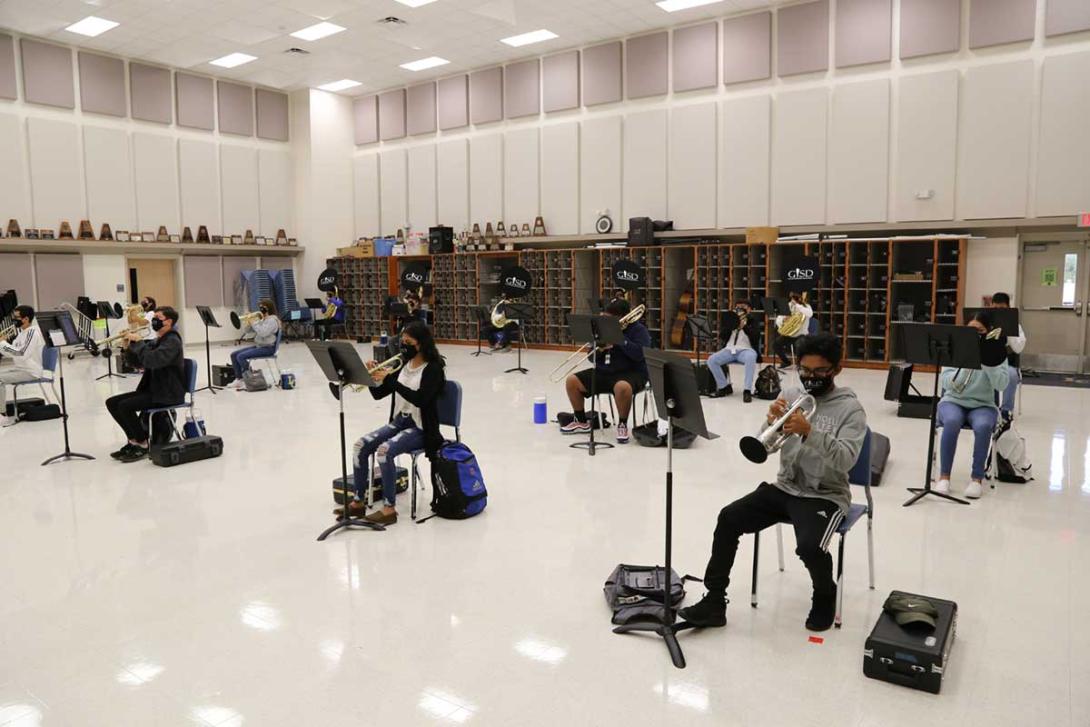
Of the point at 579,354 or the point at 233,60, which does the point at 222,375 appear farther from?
the point at 233,60

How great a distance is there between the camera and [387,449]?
16.8 ft

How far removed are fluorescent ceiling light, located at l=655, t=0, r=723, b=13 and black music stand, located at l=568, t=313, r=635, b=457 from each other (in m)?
8.19

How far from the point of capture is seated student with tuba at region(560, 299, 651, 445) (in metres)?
7.31

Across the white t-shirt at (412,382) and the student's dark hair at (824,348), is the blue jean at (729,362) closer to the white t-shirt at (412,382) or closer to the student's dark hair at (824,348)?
the white t-shirt at (412,382)

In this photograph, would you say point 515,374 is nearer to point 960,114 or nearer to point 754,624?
point 960,114

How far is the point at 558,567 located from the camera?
4355 millimetres

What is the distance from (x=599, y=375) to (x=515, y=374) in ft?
15.4

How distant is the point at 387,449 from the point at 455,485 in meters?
0.50

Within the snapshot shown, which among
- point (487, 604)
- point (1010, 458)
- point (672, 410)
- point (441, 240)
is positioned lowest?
point (487, 604)

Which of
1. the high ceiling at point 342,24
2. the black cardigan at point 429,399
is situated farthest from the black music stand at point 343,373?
the high ceiling at point 342,24

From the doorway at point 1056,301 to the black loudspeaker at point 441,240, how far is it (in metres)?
10.6

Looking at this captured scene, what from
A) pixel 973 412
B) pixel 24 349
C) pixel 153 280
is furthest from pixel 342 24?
pixel 973 412

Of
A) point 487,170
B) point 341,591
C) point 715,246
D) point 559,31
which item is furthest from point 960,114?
point 341,591

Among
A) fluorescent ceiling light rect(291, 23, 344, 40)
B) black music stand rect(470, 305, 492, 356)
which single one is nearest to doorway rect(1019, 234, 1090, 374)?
black music stand rect(470, 305, 492, 356)
